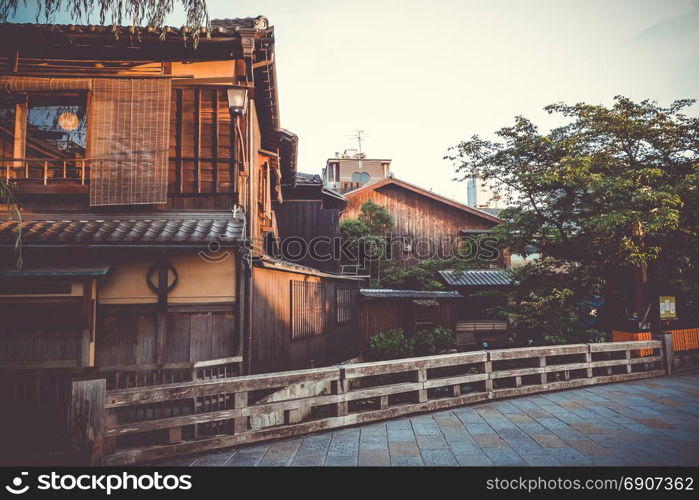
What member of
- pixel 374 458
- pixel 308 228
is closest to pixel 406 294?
pixel 308 228

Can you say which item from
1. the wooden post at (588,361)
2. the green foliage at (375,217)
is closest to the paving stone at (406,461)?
the wooden post at (588,361)

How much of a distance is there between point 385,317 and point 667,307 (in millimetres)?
10862

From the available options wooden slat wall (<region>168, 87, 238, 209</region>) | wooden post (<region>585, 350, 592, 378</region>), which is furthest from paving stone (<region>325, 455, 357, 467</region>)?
wooden post (<region>585, 350, 592, 378</region>)

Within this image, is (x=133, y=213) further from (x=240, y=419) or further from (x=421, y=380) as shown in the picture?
(x=421, y=380)

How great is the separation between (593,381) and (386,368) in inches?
228

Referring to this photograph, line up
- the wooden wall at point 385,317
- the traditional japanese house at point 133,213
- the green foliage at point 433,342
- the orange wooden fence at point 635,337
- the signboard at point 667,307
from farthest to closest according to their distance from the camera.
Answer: the wooden wall at point 385,317, the green foliage at point 433,342, the signboard at point 667,307, the orange wooden fence at point 635,337, the traditional japanese house at point 133,213

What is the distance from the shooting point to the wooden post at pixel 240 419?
18.6 feet

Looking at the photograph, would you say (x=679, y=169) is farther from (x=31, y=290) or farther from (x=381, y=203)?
(x=31, y=290)

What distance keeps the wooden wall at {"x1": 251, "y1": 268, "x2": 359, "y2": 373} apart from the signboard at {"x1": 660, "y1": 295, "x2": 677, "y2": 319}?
440 inches

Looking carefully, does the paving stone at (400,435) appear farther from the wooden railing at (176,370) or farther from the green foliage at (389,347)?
the green foliage at (389,347)

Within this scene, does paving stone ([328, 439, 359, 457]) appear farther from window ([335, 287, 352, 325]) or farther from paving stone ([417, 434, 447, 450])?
window ([335, 287, 352, 325])

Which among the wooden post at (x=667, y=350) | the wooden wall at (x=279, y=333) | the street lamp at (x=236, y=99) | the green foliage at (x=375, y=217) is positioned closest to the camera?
the street lamp at (x=236, y=99)

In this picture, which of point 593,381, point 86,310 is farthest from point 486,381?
point 86,310

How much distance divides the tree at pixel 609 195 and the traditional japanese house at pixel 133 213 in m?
9.15
